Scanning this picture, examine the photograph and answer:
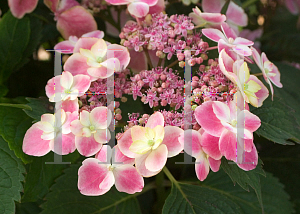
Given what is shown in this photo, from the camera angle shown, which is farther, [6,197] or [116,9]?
[116,9]

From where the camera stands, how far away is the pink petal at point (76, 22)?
0.61 metres

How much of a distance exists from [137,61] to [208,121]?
22 centimetres

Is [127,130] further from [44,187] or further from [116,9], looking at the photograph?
[116,9]

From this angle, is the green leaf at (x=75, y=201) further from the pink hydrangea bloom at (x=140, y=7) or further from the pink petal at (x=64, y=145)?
the pink hydrangea bloom at (x=140, y=7)

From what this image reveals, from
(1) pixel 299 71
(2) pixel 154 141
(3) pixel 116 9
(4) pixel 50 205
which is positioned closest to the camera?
(2) pixel 154 141

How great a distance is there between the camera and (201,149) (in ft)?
1.31

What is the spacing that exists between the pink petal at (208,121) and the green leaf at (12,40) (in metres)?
0.44

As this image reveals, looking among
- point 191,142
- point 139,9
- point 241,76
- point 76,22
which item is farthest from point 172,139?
point 76,22

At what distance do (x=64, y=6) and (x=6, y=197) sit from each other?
15.4 inches

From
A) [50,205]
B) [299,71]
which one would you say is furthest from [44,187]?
[299,71]

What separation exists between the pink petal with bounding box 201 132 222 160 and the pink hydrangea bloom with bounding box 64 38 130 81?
0.18 metres

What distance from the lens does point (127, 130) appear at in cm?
40

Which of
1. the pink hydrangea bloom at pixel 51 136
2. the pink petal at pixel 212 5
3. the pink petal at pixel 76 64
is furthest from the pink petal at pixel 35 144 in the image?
the pink petal at pixel 212 5

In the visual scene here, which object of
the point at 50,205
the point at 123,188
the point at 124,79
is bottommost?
the point at 50,205
